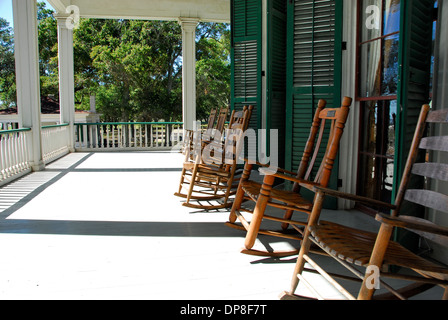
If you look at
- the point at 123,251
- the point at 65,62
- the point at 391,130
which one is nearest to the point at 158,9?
the point at 65,62

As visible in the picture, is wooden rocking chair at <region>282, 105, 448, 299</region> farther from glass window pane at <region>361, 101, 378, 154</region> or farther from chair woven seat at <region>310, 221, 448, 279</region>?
glass window pane at <region>361, 101, 378, 154</region>

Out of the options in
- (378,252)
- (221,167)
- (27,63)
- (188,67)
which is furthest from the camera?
(188,67)

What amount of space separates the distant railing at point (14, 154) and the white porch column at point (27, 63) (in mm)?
220

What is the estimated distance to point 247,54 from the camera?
5816mm

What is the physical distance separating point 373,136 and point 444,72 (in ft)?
4.13

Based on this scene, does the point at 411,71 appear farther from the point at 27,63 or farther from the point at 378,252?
the point at 27,63

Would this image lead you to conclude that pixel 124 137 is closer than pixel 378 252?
No

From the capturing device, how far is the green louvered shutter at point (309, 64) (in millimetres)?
3740

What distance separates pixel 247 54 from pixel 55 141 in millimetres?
4844

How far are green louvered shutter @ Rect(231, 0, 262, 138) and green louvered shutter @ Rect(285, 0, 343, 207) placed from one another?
168cm

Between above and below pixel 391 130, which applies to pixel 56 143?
below

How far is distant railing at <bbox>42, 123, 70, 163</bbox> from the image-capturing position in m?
7.57

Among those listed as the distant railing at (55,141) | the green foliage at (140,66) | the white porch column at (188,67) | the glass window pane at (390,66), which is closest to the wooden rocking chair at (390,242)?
the glass window pane at (390,66)
